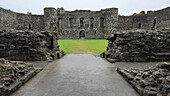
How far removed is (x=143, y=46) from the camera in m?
7.19

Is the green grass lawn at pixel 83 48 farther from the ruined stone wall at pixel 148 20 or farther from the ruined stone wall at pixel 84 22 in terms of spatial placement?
the ruined stone wall at pixel 148 20

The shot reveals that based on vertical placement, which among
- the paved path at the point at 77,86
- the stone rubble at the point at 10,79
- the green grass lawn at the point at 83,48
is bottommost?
the paved path at the point at 77,86

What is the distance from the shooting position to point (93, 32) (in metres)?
31.2

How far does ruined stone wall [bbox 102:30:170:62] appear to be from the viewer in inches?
279

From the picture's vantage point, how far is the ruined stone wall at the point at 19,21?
79.5 ft

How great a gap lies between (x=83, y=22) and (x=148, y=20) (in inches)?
723

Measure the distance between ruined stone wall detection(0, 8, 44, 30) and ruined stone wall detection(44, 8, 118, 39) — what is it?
4363mm

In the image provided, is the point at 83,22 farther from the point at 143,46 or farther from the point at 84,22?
the point at 143,46

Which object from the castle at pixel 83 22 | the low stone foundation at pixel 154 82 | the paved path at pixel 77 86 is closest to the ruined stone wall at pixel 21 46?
the paved path at pixel 77 86

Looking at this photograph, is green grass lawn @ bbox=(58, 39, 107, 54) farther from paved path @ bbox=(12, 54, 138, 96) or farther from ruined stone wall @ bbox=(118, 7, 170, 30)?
ruined stone wall @ bbox=(118, 7, 170, 30)

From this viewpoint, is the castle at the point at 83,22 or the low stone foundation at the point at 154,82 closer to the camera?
the low stone foundation at the point at 154,82

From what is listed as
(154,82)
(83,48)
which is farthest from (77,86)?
(83,48)

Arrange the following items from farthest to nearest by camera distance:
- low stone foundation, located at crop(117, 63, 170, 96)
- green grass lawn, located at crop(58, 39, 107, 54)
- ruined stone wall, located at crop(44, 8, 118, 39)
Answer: ruined stone wall, located at crop(44, 8, 118, 39) → green grass lawn, located at crop(58, 39, 107, 54) → low stone foundation, located at crop(117, 63, 170, 96)

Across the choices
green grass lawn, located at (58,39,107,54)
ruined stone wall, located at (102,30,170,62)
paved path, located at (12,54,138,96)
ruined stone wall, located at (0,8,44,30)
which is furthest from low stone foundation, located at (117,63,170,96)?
ruined stone wall, located at (0,8,44,30)
